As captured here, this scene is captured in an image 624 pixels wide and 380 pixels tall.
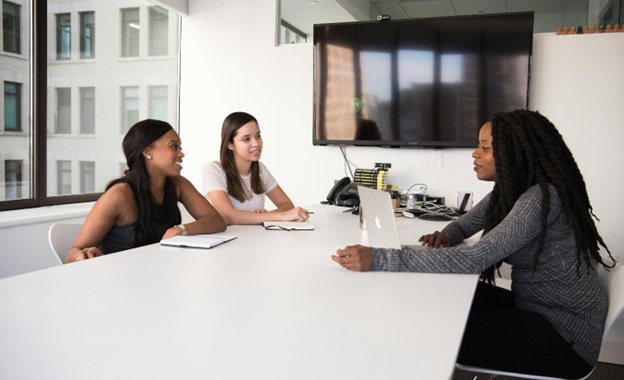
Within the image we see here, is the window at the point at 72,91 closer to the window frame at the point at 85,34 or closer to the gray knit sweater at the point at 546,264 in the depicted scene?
the window frame at the point at 85,34

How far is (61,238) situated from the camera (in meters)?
1.81

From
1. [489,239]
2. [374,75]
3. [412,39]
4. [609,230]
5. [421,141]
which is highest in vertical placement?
[412,39]

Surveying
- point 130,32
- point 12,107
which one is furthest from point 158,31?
point 12,107

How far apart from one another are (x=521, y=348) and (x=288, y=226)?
1.13 m

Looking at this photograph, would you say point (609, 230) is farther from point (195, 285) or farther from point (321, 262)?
point (195, 285)

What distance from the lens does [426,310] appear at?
1076 mm

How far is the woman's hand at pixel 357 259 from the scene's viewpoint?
1383 millimetres

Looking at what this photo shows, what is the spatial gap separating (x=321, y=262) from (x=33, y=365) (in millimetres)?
898

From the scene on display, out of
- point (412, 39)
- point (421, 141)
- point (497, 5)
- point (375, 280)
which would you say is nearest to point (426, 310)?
point (375, 280)

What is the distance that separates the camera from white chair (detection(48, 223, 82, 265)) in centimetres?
176

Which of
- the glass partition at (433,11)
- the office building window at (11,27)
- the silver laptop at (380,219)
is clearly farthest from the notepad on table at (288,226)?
the glass partition at (433,11)

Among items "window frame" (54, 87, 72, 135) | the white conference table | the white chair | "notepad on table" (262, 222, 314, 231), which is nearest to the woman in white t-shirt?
"notepad on table" (262, 222, 314, 231)

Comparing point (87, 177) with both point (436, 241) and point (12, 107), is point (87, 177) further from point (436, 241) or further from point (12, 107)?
point (436, 241)

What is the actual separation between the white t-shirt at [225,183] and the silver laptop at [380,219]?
1146 mm
